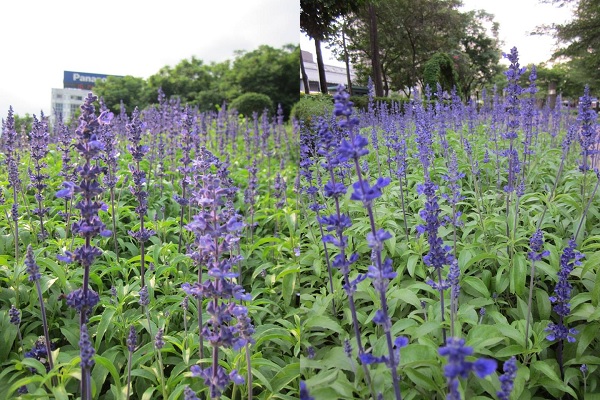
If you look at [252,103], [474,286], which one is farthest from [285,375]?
[252,103]

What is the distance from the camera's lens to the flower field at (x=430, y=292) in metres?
1.02

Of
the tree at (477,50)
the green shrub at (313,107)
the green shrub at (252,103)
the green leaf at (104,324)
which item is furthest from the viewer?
the green shrub at (252,103)

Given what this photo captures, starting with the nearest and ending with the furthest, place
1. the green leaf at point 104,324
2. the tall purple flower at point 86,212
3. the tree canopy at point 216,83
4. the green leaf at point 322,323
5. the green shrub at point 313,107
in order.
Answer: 1. the tall purple flower at point 86,212
2. the green leaf at point 322,323
3. the green leaf at point 104,324
4. the green shrub at point 313,107
5. the tree canopy at point 216,83

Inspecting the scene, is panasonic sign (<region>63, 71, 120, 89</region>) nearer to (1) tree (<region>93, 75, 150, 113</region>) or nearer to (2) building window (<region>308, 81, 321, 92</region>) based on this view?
(2) building window (<region>308, 81, 321, 92</region>)

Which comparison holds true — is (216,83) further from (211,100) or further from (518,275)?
(518,275)

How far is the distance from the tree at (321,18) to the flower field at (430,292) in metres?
0.27

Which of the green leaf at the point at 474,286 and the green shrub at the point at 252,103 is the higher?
the green shrub at the point at 252,103

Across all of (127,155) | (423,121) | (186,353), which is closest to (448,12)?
(423,121)

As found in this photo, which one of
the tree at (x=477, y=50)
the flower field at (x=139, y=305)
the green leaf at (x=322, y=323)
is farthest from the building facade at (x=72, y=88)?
the tree at (x=477, y=50)

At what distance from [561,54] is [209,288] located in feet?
7.09

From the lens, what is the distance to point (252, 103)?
7465 mm

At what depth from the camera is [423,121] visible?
2.46m

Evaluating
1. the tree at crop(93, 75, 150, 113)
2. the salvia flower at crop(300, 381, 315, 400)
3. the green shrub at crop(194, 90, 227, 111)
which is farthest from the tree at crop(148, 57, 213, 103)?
the salvia flower at crop(300, 381, 315, 400)

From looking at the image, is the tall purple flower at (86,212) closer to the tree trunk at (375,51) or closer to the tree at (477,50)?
the tree trunk at (375,51)
